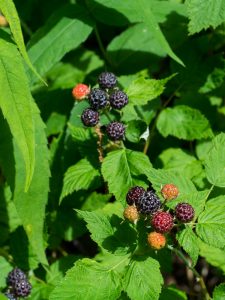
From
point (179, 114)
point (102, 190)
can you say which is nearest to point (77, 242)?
point (102, 190)

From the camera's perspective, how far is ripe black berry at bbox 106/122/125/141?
2.58m

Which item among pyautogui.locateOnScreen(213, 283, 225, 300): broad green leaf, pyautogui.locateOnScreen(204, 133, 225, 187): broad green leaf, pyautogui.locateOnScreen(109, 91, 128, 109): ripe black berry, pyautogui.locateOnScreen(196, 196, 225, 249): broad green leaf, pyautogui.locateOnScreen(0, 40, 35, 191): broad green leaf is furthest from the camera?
→ pyautogui.locateOnScreen(109, 91, 128, 109): ripe black berry

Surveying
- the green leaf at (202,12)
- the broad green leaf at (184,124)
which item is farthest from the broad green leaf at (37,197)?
the green leaf at (202,12)

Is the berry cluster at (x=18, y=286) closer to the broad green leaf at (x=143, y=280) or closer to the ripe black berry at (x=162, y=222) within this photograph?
the broad green leaf at (x=143, y=280)

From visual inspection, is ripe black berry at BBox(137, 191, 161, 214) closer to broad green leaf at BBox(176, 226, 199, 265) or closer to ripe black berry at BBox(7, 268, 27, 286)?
broad green leaf at BBox(176, 226, 199, 265)

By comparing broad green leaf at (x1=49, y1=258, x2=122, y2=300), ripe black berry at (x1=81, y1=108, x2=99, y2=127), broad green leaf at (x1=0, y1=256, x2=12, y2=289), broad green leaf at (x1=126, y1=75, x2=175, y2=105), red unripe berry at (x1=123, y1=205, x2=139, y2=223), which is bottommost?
broad green leaf at (x1=0, y1=256, x2=12, y2=289)

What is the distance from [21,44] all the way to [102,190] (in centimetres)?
176

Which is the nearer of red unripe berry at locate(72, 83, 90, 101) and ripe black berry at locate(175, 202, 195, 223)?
ripe black berry at locate(175, 202, 195, 223)

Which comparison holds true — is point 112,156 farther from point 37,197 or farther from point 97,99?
point 37,197

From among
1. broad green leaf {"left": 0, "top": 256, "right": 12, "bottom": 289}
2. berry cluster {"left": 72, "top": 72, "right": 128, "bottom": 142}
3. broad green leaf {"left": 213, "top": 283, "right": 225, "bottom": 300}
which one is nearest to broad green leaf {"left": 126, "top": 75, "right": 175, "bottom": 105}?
berry cluster {"left": 72, "top": 72, "right": 128, "bottom": 142}

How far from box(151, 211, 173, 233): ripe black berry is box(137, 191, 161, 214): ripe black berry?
41mm

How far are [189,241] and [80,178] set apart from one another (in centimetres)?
74

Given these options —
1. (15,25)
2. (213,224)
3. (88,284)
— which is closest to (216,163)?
(213,224)

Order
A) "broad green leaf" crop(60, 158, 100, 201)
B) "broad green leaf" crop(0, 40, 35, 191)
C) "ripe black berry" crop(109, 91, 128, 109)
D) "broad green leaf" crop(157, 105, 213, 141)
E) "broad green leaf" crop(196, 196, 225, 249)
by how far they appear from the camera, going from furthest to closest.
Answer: "broad green leaf" crop(157, 105, 213, 141) → "broad green leaf" crop(60, 158, 100, 201) → "ripe black berry" crop(109, 91, 128, 109) → "broad green leaf" crop(196, 196, 225, 249) → "broad green leaf" crop(0, 40, 35, 191)
